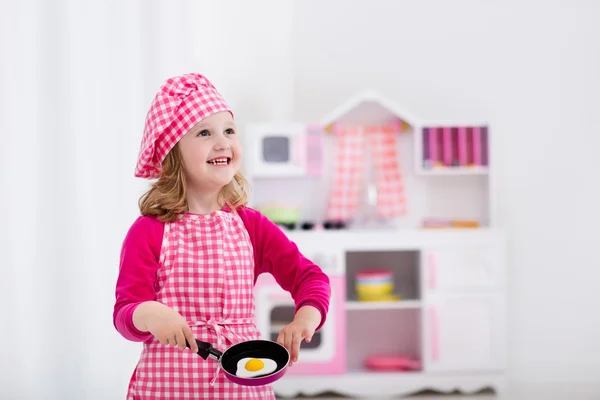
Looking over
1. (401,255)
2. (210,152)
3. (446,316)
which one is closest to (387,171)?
(401,255)

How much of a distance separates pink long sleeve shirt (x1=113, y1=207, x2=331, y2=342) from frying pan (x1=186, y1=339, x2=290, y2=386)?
4.3 inches

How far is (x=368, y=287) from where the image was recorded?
2873 mm

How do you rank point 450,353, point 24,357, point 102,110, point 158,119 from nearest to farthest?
point 158,119, point 24,357, point 102,110, point 450,353

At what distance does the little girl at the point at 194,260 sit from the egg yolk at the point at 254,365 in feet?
0.23

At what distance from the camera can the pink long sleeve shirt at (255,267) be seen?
107 centimetres

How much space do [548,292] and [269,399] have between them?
2.36 m

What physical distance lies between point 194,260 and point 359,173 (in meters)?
2.03

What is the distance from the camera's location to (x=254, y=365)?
101cm

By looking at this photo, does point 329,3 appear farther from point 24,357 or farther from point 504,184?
point 24,357

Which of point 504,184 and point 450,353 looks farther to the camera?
point 504,184

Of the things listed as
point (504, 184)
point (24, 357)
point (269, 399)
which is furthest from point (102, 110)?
point (504, 184)

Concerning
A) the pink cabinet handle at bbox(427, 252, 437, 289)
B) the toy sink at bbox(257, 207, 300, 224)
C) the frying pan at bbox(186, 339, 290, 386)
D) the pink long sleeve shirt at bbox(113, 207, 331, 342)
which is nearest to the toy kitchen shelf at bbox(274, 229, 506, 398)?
the pink cabinet handle at bbox(427, 252, 437, 289)

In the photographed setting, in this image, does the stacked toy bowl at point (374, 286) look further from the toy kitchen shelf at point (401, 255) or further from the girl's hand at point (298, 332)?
the girl's hand at point (298, 332)

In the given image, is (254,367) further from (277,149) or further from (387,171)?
(387,171)
